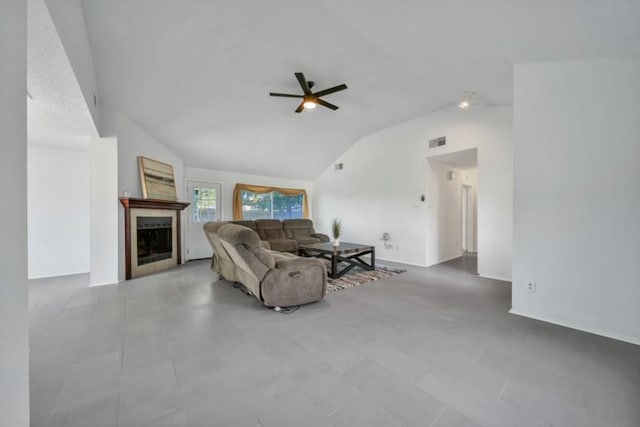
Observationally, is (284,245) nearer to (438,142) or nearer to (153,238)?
(153,238)

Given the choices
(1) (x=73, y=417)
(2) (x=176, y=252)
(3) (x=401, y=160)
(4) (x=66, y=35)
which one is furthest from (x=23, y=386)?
(3) (x=401, y=160)

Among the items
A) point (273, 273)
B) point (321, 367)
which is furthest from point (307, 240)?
point (321, 367)

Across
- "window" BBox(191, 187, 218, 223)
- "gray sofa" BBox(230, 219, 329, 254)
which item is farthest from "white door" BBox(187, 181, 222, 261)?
"gray sofa" BBox(230, 219, 329, 254)

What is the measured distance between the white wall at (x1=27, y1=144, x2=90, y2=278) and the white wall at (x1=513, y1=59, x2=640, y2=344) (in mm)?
6519

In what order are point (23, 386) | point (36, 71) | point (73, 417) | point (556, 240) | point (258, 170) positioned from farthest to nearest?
point (258, 170) → point (556, 240) → point (36, 71) → point (73, 417) → point (23, 386)

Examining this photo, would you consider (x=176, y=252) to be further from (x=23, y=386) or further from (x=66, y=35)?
(x=23, y=386)

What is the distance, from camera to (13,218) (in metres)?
0.85

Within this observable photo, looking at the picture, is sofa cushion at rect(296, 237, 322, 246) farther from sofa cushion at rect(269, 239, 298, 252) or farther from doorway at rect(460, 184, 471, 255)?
doorway at rect(460, 184, 471, 255)

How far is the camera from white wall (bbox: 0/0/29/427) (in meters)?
0.80

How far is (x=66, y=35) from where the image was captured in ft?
5.94

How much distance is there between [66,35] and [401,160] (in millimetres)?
5103

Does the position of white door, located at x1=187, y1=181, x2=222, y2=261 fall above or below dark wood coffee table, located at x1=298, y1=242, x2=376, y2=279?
above

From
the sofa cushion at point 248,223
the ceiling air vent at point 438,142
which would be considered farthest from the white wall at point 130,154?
the ceiling air vent at point 438,142

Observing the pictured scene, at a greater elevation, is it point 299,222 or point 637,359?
point 299,222
